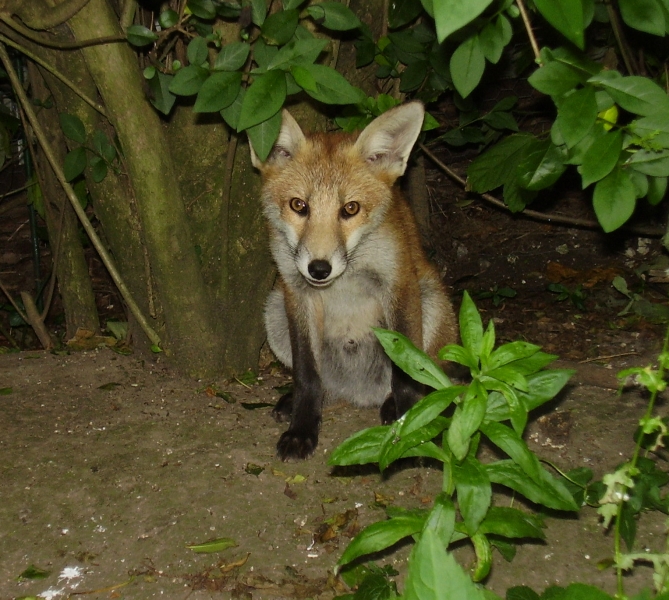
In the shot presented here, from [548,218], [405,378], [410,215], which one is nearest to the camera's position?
[405,378]

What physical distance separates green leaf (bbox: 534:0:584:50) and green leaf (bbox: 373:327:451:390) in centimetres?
85

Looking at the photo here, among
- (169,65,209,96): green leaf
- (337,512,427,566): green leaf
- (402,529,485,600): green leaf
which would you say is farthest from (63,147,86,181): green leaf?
(402,529,485,600): green leaf

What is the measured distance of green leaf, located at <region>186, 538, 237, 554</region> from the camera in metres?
2.32

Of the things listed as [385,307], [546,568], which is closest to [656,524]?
[546,568]

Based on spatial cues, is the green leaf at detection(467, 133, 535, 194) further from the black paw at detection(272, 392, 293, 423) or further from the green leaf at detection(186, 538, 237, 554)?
the green leaf at detection(186, 538, 237, 554)

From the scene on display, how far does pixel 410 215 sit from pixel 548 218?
62.4 inches

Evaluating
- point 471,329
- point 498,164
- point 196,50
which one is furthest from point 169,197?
point 471,329

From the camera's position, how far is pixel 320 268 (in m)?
2.88

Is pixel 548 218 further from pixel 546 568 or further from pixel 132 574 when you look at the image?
pixel 132 574

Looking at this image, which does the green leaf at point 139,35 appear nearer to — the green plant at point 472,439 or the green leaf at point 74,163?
the green leaf at point 74,163

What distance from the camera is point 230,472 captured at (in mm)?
2777

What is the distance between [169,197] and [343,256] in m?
0.89

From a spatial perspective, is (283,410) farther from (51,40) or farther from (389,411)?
(51,40)

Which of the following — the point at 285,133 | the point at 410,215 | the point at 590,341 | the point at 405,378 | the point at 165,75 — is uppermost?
the point at 165,75
